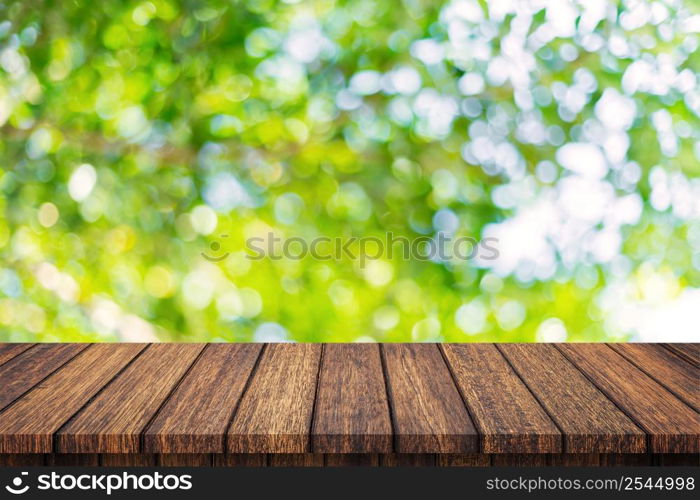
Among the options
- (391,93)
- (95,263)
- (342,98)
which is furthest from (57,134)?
(391,93)

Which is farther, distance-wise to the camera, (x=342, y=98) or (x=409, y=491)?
(x=342, y=98)

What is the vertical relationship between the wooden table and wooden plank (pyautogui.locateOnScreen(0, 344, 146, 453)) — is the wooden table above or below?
below

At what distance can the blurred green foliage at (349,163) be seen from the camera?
2160 mm

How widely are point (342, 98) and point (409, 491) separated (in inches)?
45.8

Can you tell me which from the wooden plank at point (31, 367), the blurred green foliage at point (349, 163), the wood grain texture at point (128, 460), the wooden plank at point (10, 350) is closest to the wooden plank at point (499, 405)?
the blurred green foliage at point (349, 163)

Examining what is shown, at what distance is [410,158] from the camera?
7.07 ft

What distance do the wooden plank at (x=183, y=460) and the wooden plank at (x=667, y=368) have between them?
0.91 metres

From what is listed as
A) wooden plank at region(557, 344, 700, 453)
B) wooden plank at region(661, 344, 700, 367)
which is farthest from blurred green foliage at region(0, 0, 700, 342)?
wooden plank at region(557, 344, 700, 453)

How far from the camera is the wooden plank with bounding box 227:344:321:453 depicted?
1326 millimetres

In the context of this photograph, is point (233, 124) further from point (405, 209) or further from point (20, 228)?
point (20, 228)

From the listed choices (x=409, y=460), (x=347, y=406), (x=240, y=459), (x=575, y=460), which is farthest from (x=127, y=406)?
(x=575, y=460)

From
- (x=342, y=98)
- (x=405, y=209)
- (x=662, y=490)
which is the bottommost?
(x=662, y=490)

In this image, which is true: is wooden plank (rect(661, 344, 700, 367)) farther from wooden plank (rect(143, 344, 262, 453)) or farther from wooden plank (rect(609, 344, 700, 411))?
wooden plank (rect(143, 344, 262, 453))

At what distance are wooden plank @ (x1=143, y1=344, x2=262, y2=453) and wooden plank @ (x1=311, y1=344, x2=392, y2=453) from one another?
166 millimetres
